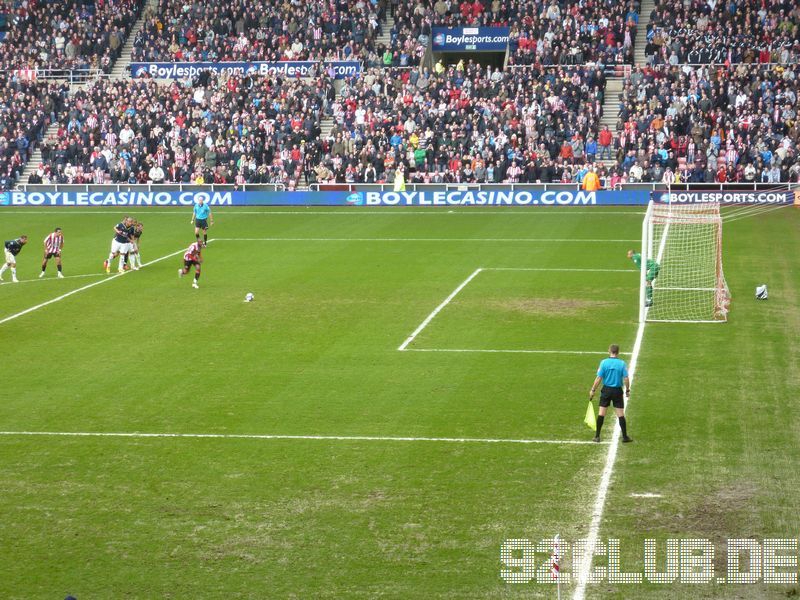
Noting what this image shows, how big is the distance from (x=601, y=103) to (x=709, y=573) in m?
45.9

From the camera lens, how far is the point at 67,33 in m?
66.9

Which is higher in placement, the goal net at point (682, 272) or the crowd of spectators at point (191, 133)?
the crowd of spectators at point (191, 133)

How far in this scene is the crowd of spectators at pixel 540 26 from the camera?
58.4 metres

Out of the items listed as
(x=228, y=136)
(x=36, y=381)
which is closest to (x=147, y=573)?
(x=36, y=381)

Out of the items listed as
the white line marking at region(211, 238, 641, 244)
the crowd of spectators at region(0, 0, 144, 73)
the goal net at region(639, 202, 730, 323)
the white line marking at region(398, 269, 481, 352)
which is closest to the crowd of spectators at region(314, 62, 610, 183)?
the white line marking at region(211, 238, 641, 244)

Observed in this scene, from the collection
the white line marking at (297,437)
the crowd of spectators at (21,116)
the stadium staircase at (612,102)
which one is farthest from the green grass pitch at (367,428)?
the crowd of spectators at (21,116)

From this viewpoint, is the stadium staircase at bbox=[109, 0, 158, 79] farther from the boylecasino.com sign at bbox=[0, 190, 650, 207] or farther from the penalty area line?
the penalty area line

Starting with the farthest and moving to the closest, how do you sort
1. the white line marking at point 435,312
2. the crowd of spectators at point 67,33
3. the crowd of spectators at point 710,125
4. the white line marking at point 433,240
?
the crowd of spectators at point 67,33
the crowd of spectators at point 710,125
the white line marking at point 433,240
the white line marking at point 435,312

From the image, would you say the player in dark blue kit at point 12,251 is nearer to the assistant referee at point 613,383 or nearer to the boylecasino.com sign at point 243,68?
the assistant referee at point 613,383

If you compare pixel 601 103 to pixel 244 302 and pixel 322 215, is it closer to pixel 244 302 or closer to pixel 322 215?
pixel 322 215

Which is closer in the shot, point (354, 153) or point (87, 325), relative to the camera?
point (87, 325)

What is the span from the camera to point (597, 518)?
1455 centimetres

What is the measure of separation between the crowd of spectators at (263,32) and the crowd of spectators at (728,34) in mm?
15143

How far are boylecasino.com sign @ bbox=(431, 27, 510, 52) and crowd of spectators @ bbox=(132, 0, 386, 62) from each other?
3597 mm
